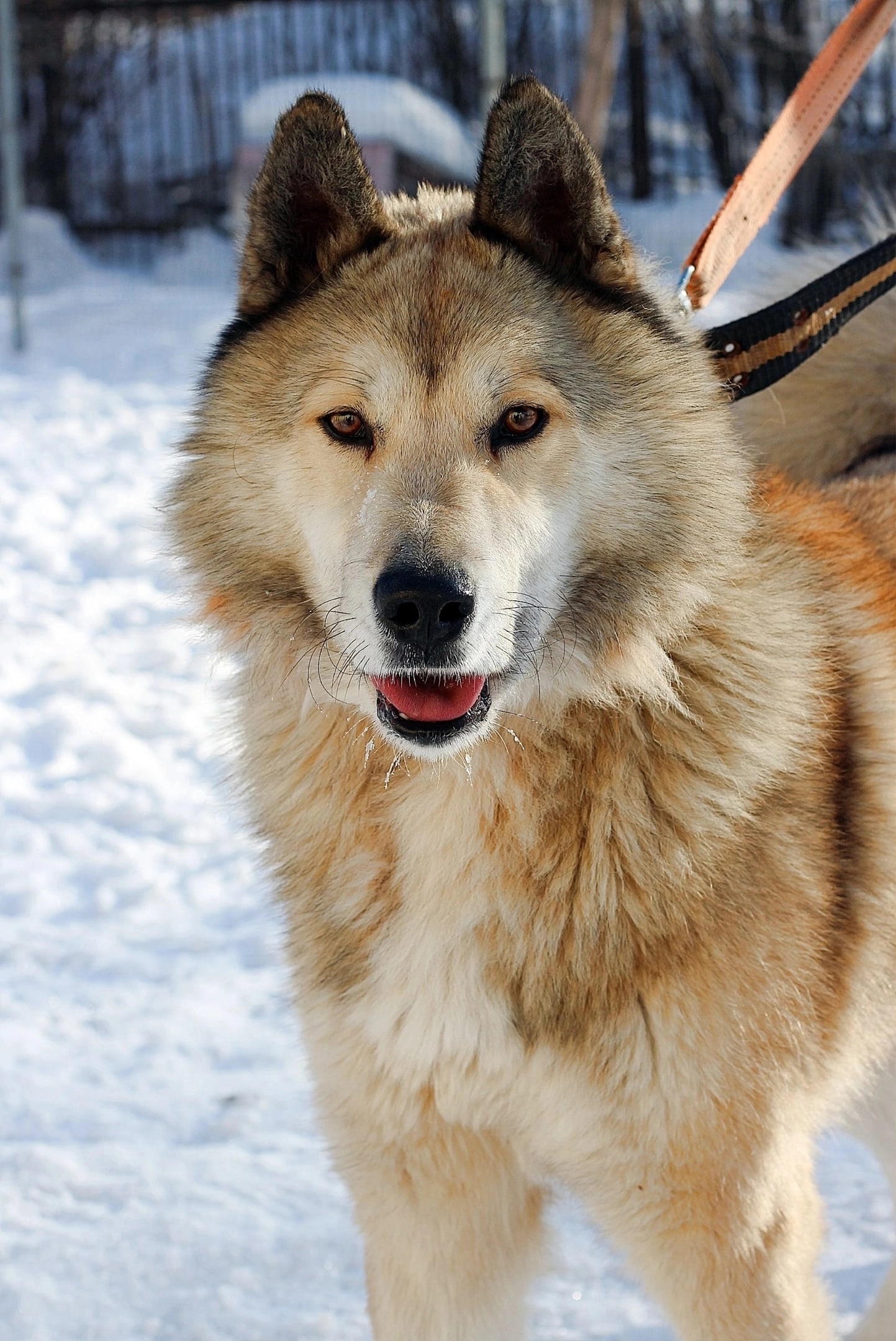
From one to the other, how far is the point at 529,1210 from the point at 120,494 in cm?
457

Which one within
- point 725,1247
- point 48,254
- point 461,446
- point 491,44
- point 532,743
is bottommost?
point 725,1247

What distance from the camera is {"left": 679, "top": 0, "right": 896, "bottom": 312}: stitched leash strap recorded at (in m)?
2.35

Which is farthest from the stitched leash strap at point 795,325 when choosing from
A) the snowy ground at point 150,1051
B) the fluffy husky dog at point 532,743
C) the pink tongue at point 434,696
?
the snowy ground at point 150,1051

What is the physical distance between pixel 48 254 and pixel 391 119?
304 cm

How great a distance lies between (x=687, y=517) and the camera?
188cm

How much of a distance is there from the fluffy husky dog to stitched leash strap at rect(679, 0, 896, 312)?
431 millimetres

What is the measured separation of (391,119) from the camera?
357 inches

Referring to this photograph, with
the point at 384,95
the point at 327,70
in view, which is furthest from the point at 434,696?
the point at 327,70

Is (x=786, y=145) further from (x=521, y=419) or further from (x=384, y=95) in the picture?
(x=384, y=95)

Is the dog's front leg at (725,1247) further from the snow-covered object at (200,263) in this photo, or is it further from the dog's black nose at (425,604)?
the snow-covered object at (200,263)

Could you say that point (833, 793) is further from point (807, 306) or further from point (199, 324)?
point (199, 324)

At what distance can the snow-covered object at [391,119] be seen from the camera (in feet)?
29.6

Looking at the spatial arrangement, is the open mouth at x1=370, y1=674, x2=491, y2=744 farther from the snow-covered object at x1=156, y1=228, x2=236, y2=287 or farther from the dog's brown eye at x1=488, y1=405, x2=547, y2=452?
the snow-covered object at x1=156, y1=228, x2=236, y2=287

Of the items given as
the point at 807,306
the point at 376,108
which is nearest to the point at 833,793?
the point at 807,306
